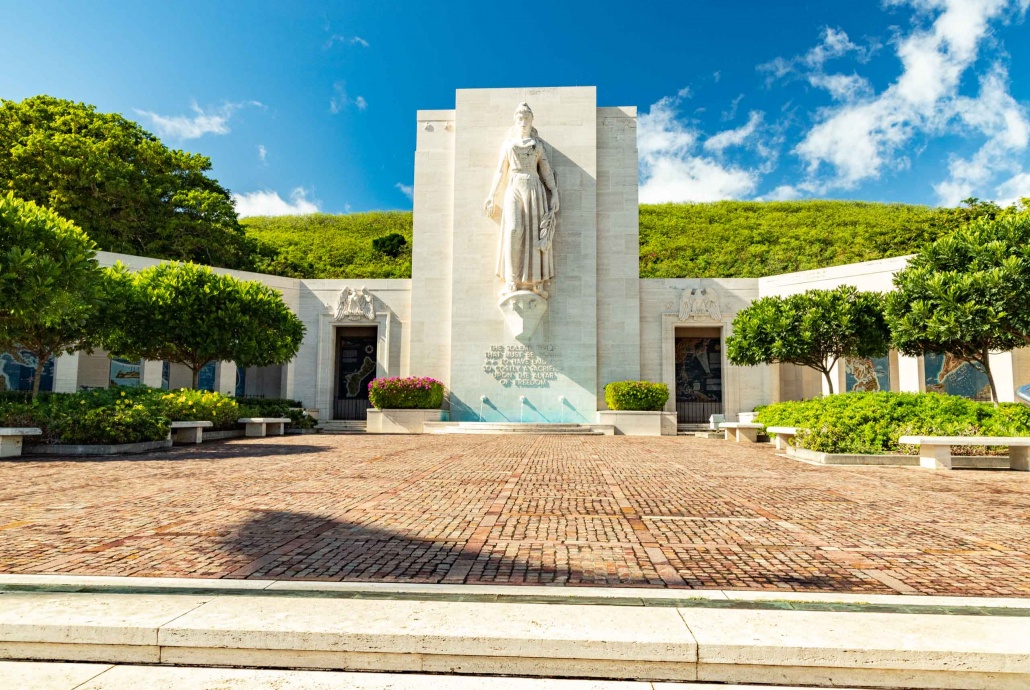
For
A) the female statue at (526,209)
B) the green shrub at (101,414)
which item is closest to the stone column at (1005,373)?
the female statue at (526,209)

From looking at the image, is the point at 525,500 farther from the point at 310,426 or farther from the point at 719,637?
the point at 310,426

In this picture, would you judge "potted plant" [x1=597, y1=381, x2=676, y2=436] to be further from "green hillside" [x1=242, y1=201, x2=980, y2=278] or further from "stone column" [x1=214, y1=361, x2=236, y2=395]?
"green hillside" [x1=242, y1=201, x2=980, y2=278]

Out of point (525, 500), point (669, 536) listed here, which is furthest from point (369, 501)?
point (669, 536)

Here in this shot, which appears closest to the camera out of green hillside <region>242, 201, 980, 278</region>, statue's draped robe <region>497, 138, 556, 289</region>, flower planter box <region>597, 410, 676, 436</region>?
flower planter box <region>597, 410, 676, 436</region>

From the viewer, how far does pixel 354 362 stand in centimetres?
2794

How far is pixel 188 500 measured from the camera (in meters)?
7.13

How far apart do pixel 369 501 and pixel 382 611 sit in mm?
4078

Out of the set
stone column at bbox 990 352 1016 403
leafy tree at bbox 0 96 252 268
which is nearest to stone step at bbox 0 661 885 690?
stone column at bbox 990 352 1016 403

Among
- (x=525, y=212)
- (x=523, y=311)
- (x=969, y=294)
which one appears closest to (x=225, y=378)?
(x=523, y=311)

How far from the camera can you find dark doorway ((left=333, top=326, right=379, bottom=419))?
27.8 metres

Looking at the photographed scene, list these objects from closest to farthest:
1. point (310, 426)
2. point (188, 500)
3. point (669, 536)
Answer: point (669, 536) → point (188, 500) → point (310, 426)

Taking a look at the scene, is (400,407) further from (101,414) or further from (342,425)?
(101,414)

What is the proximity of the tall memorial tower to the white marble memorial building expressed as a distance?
55 millimetres

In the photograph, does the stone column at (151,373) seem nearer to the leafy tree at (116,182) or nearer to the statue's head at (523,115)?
the leafy tree at (116,182)
